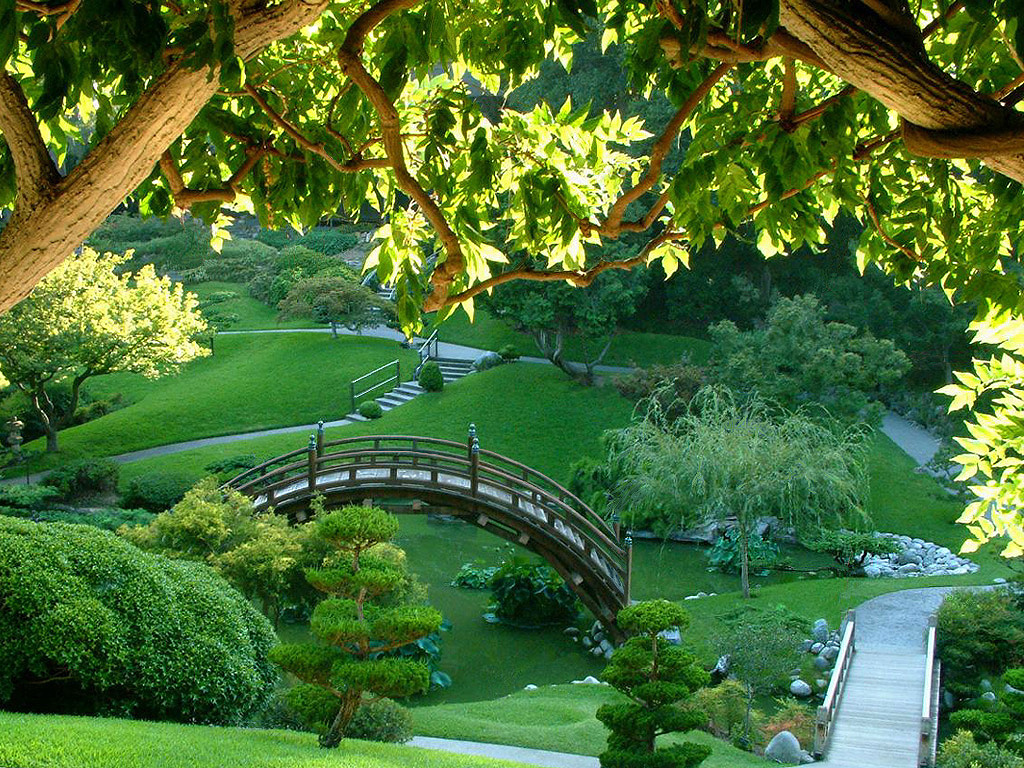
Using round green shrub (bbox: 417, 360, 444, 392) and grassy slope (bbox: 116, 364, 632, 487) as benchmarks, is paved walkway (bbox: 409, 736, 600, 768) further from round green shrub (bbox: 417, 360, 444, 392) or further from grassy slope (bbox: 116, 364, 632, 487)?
round green shrub (bbox: 417, 360, 444, 392)

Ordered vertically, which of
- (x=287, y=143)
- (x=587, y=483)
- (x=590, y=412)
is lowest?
(x=287, y=143)

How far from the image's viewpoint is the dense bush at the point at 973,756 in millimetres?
8453

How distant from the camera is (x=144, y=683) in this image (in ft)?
24.4

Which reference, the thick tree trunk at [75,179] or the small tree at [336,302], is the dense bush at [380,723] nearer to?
the thick tree trunk at [75,179]

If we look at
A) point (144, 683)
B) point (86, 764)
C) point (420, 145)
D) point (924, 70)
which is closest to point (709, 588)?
point (144, 683)

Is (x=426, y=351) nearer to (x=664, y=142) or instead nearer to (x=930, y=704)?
(x=930, y=704)

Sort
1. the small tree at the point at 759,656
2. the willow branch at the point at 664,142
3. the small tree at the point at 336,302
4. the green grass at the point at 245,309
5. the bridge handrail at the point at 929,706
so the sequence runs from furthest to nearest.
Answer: the green grass at the point at 245,309 → the small tree at the point at 336,302 → the small tree at the point at 759,656 → the bridge handrail at the point at 929,706 → the willow branch at the point at 664,142

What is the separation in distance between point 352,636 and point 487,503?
290 inches

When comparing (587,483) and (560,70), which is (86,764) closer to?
(587,483)

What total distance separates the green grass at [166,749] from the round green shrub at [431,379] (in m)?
17.0

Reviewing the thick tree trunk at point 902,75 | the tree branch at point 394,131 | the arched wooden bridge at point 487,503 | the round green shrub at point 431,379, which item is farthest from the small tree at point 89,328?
the thick tree trunk at point 902,75

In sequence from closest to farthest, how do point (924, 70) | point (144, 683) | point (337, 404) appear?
1. point (924, 70)
2. point (144, 683)
3. point (337, 404)

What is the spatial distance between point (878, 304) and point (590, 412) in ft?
24.6

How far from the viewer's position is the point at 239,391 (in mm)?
24969
